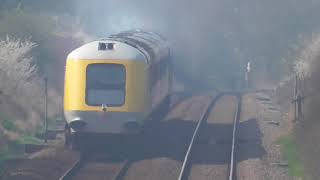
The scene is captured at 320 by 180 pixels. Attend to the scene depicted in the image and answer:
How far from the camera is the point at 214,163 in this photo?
2162 centimetres

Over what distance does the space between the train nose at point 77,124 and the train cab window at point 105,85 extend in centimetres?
55

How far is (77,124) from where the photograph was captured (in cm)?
2206

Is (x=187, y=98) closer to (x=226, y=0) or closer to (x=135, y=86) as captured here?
(x=135, y=86)

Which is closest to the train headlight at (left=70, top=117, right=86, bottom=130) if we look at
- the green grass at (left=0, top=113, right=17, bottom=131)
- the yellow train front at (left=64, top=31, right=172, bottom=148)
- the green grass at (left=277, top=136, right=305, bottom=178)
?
the yellow train front at (left=64, top=31, right=172, bottom=148)

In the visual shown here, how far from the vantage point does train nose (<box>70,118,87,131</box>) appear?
22.0 metres

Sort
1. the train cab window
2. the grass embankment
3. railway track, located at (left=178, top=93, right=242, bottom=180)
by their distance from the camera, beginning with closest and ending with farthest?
railway track, located at (left=178, top=93, right=242, bottom=180) → the grass embankment → the train cab window

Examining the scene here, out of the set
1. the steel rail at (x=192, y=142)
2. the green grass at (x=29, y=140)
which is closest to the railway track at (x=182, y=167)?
the steel rail at (x=192, y=142)

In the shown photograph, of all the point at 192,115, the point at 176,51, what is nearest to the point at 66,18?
the point at 176,51

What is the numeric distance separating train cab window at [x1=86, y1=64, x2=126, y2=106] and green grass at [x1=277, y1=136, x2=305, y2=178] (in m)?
5.00

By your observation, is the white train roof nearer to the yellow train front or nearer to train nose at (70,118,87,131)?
the yellow train front

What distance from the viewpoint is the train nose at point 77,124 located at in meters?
22.0

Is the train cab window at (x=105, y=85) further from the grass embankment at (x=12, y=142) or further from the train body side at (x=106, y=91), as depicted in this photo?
the grass embankment at (x=12, y=142)

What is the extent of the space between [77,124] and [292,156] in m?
6.20

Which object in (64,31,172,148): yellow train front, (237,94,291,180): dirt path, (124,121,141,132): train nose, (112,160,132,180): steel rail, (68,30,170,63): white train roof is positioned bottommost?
(112,160,132,180): steel rail
